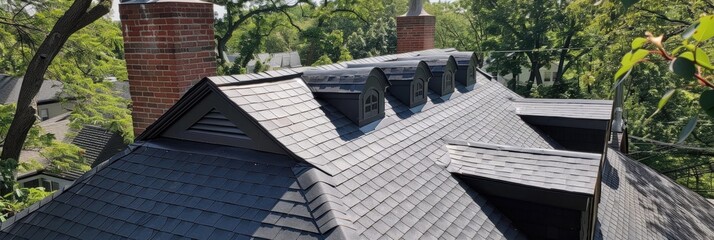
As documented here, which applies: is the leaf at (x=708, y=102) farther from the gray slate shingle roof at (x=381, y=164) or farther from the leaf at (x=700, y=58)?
the gray slate shingle roof at (x=381, y=164)

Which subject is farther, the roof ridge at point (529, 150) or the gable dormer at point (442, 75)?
the gable dormer at point (442, 75)

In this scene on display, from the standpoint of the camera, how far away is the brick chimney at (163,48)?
19.4 ft

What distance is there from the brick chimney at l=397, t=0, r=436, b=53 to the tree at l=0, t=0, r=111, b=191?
867cm

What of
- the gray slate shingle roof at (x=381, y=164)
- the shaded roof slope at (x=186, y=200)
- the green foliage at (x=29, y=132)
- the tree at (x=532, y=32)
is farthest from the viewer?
the tree at (x=532, y=32)

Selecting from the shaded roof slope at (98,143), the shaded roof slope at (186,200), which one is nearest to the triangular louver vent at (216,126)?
the shaded roof slope at (186,200)

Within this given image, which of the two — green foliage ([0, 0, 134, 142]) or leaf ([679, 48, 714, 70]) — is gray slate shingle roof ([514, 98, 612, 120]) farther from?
green foliage ([0, 0, 134, 142])

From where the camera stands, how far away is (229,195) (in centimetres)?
454

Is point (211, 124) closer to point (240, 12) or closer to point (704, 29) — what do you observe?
point (704, 29)

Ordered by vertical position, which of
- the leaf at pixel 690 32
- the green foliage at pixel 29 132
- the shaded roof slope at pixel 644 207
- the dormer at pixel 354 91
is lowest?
the shaded roof slope at pixel 644 207

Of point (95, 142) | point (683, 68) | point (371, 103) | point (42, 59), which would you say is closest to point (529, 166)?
point (371, 103)

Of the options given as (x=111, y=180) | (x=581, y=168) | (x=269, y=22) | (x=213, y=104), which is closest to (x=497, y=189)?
(x=581, y=168)

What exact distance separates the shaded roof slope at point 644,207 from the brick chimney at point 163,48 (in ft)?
19.6

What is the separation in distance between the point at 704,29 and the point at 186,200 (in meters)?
4.45

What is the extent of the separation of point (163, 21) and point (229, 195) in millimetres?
2712
